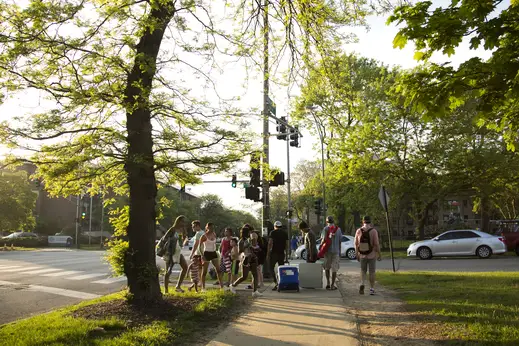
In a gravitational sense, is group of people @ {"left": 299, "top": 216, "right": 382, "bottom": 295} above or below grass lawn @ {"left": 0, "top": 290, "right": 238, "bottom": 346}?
above

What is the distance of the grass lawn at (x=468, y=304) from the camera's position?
5.47 meters

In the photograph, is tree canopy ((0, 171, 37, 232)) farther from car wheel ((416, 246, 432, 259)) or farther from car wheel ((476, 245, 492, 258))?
car wheel ((476, 245, 492, 258))

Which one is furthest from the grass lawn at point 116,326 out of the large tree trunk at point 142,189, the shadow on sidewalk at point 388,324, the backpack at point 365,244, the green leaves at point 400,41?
the green leaves at point 400,41

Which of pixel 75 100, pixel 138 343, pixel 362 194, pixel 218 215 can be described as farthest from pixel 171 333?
pixel 218 215

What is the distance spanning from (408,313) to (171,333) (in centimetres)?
398

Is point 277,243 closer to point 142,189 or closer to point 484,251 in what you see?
point 142,189

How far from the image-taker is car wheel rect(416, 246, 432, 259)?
22031 mm

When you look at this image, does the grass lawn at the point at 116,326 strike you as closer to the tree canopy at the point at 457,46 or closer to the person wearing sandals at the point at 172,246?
the person wearing sandals at the point at 172,246

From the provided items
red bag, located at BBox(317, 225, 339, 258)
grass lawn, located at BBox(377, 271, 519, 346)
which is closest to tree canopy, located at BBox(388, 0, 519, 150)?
grass lawn, located at BBox(377, 271, 519, 346)

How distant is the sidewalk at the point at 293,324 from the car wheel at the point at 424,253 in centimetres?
1417

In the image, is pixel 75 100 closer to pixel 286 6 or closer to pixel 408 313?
pixel 286 6

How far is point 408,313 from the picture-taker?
743 cm

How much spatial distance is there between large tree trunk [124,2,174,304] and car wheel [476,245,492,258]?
58.7 ft

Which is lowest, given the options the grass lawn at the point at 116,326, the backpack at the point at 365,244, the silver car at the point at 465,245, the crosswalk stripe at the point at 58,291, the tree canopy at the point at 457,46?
the crosswalk stripe at the point at 58,291
